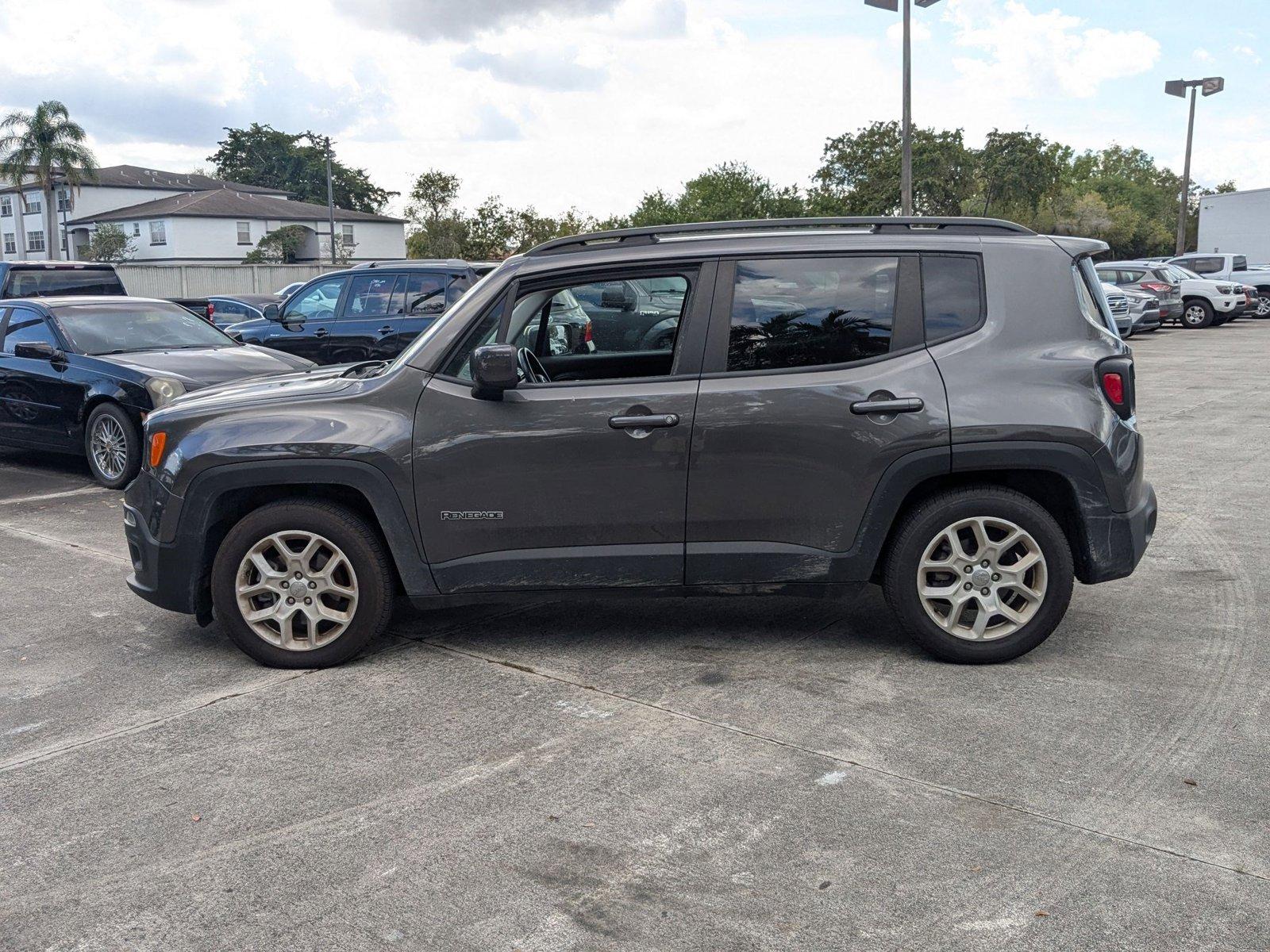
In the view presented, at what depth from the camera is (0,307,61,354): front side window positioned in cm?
1098

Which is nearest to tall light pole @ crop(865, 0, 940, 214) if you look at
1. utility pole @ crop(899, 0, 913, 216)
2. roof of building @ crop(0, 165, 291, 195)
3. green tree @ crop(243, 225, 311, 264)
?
utility pole @ crop(899, 0, 913, 216)

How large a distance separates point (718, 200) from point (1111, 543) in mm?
73427

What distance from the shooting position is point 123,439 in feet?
33.3

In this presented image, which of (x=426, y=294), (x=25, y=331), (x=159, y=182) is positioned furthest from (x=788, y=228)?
(x=159, y=182)

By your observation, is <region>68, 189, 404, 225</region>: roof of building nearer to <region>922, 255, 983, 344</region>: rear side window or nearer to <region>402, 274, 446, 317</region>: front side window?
<region>402, 274, 446, 317</region>: front side window

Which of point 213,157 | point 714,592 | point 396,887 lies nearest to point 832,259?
point 714,592

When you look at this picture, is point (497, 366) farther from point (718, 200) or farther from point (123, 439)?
point (718, 200)

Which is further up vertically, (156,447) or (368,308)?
(368,308)

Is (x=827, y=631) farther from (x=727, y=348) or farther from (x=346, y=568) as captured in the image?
(x=346, y=568)

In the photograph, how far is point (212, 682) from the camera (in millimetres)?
5215

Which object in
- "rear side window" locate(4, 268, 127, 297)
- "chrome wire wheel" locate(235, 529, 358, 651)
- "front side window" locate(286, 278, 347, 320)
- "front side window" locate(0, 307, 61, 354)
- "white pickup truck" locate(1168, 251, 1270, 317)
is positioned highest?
"white pickup truck" locate(1168, 251, 1270, 317)

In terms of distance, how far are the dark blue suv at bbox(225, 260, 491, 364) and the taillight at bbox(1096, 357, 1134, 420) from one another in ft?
30.0

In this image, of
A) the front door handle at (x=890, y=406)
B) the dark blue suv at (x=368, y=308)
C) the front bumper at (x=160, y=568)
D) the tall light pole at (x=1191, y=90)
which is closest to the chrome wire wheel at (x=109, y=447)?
the dark blue suv at (x=368, y=308)

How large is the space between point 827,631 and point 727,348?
1.46 metres
